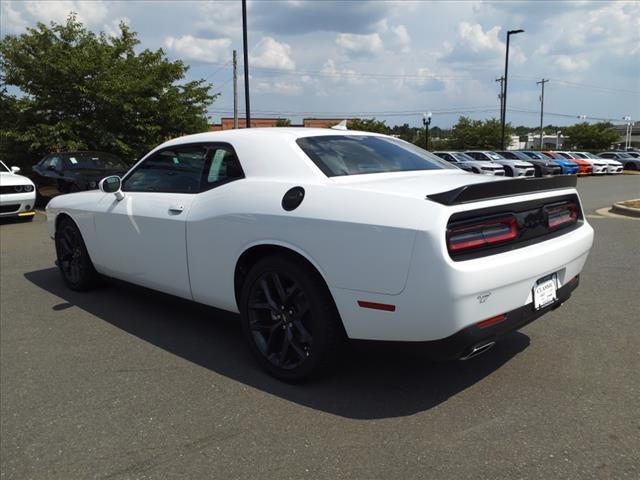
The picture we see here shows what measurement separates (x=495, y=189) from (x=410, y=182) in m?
0.50

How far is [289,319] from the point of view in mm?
3186

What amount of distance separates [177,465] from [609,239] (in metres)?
7.55

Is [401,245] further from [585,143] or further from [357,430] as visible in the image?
[585,143]

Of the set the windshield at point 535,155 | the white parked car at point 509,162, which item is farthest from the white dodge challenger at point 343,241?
the windshield at point 535,155

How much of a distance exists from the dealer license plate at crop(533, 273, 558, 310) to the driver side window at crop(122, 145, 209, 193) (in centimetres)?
234

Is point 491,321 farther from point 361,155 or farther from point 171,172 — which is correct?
point 171,172

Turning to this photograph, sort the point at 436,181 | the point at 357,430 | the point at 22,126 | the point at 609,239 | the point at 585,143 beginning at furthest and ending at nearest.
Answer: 1. the point at 585,143
2. the point at 22,126
3. the point at 609,239
4. the point at 436,181
5. the point at 357,430

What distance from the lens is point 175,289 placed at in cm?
401

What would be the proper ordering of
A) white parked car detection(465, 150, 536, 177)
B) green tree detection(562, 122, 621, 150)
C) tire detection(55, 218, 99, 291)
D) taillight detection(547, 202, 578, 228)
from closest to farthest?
1. taillight detection(547, 202, 578, 228)
2. tire detection(55, 218, 99, 291)
3. white parked car detection(465, 150, 536, 177)
4. green tree detection(562, 122, 621, 150)

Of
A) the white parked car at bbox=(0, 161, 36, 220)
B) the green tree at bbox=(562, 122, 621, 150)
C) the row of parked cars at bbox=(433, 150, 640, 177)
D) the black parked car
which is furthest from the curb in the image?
the green tree at bbox=(562, 122, 621, 150)

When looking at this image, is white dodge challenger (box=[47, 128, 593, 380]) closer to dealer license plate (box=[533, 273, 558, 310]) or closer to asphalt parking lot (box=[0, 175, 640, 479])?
dealer license plate (box=[533, 273, 558, 310])

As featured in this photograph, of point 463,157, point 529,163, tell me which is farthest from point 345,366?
point 529,163

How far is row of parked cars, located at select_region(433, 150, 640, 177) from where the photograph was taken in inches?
965

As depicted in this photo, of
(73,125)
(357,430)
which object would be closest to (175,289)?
(357,430)
